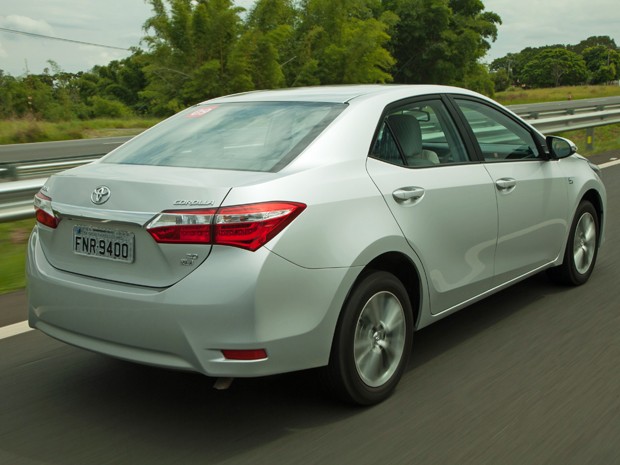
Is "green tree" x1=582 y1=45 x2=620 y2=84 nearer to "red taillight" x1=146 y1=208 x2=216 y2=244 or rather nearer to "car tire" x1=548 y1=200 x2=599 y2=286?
"car tire" x1=548 y1=200 x2=599 y2=286

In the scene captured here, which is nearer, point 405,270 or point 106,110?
point 405,270

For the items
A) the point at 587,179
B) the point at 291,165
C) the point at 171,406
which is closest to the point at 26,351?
the point at 171,406

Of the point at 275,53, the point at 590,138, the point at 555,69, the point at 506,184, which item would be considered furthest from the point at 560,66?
the point at 506,184

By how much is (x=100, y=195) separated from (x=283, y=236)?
85 cm

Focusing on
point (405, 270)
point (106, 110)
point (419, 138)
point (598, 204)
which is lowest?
point (106, 110)

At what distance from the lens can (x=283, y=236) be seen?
312 centimetres

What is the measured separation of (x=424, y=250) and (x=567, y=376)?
37.8 inches

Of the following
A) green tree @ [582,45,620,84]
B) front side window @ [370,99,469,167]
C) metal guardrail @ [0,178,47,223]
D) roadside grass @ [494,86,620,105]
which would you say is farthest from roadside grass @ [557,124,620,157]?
green tree @ [582,45,620,84]

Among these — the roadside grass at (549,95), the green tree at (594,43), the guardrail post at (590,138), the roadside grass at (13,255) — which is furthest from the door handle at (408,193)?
the green tree at (594,43)

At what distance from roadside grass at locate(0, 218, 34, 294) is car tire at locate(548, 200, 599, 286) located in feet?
13.1

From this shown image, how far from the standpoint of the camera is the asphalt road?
3145mm

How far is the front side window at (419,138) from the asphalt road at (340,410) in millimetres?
1081

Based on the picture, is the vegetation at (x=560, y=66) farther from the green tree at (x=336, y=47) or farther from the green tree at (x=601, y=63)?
the green tree at (x=336, y=47)

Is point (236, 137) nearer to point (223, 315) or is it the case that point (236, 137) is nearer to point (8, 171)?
point (223, 315)
